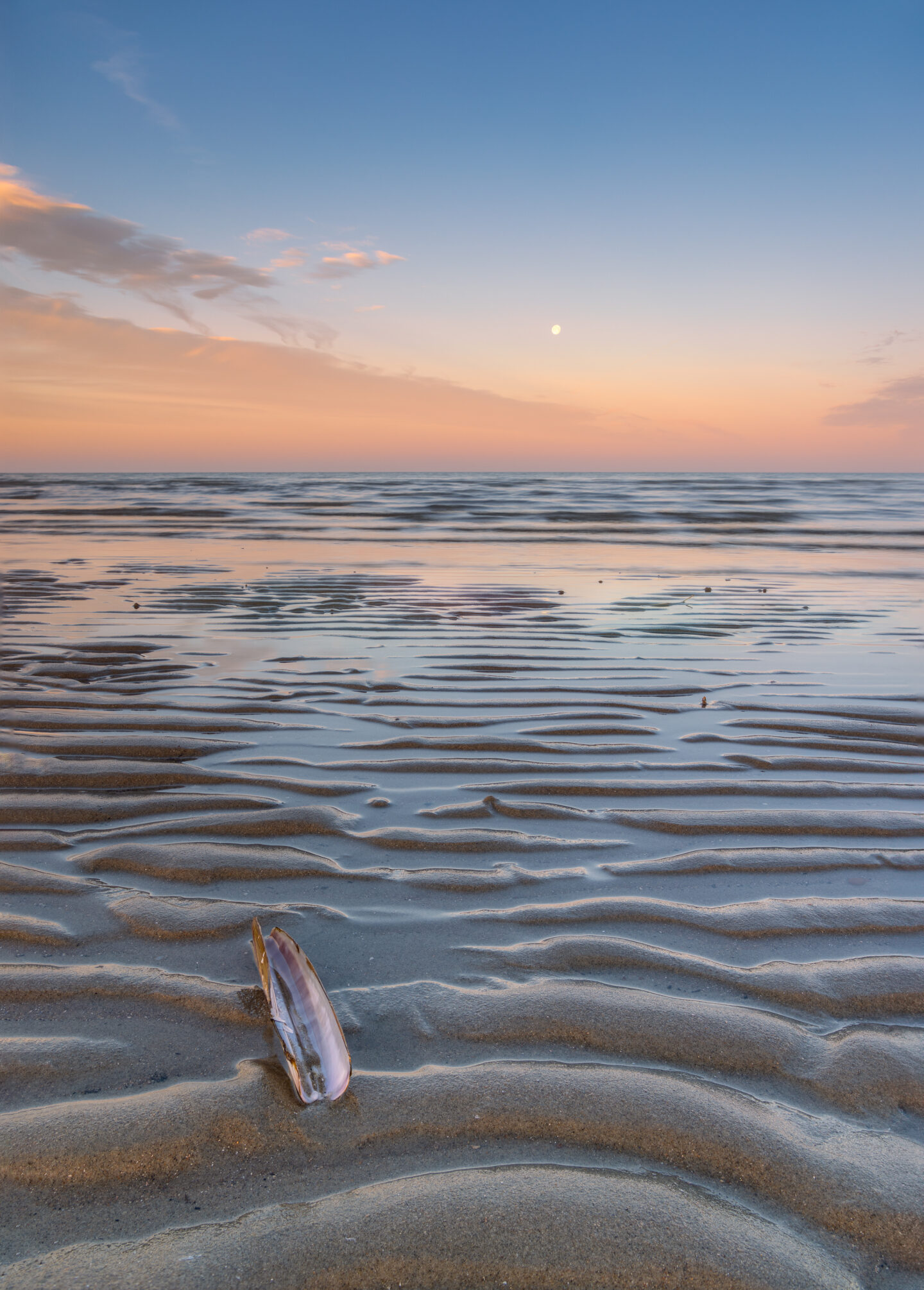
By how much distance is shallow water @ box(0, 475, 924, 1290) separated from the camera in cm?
134

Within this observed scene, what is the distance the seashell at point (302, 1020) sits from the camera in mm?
1639

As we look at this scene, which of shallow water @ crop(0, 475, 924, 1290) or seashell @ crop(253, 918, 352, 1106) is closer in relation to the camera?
shallow water @ crop(0, 475, 924, 1290)

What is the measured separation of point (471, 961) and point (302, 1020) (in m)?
0.49

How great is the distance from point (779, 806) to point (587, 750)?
861 mm

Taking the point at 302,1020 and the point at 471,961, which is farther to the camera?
the point at 471,961

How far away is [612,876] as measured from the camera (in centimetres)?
257

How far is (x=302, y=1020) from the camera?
179 centimetres

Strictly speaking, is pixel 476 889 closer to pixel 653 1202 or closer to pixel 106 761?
pixel 653 1202

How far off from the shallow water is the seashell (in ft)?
0.17

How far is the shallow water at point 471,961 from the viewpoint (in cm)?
134

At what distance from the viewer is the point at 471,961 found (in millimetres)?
2117

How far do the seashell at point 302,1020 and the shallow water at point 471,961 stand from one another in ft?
0.17

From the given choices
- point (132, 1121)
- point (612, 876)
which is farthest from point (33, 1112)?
point (612, 876)

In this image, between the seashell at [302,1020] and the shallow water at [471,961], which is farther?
the seashell at [302,1020]
